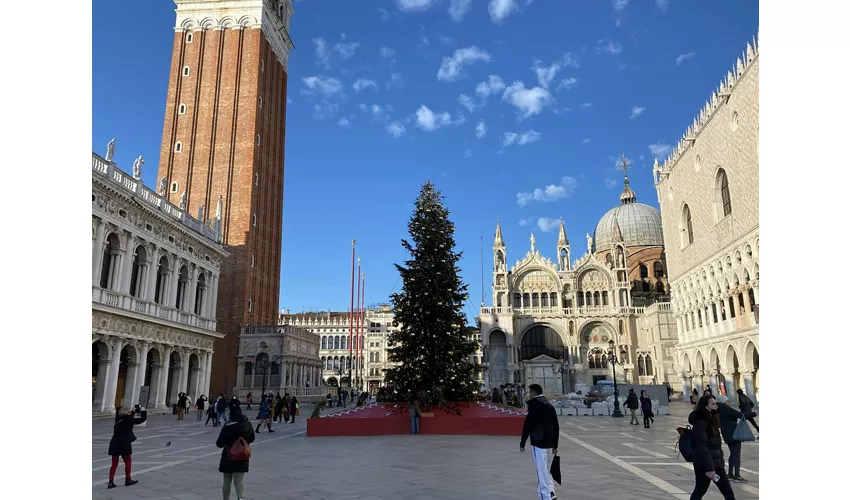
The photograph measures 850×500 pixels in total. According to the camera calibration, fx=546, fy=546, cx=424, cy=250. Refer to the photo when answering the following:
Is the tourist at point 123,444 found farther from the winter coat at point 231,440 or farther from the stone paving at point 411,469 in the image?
the winter coat at point 231,440

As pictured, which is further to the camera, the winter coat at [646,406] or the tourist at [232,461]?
the winter coat at [646,406]

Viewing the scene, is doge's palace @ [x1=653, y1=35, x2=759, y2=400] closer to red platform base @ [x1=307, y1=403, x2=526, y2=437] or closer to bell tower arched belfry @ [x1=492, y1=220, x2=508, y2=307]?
bell tower arched belfry @ [x1=492, y1=220, x2=508, y2=307]

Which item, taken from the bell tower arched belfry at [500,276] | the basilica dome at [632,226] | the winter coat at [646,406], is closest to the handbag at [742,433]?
the winter coat at [646,406]

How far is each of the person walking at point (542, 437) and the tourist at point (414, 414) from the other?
386 inches

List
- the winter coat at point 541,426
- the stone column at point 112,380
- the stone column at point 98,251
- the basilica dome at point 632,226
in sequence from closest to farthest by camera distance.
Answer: the winter coat at point 541,426
the stone column at point 98,251
the stone column at point 112,380
the basilica dome at point 632,226

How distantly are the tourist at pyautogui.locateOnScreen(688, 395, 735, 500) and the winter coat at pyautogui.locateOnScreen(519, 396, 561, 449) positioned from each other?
1.57 meters

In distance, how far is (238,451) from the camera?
639cm

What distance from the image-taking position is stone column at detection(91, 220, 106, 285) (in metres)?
22.6

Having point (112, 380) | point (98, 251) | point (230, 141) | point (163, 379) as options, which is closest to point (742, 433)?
point (98, 251)

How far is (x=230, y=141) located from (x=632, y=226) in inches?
1975

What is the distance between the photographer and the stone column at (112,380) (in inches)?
935

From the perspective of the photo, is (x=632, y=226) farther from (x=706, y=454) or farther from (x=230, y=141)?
(x=706, y=454)

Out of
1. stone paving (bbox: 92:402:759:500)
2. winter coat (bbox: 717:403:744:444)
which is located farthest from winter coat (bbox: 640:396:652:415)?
winter coat (bbox: 717:403:744:444)
